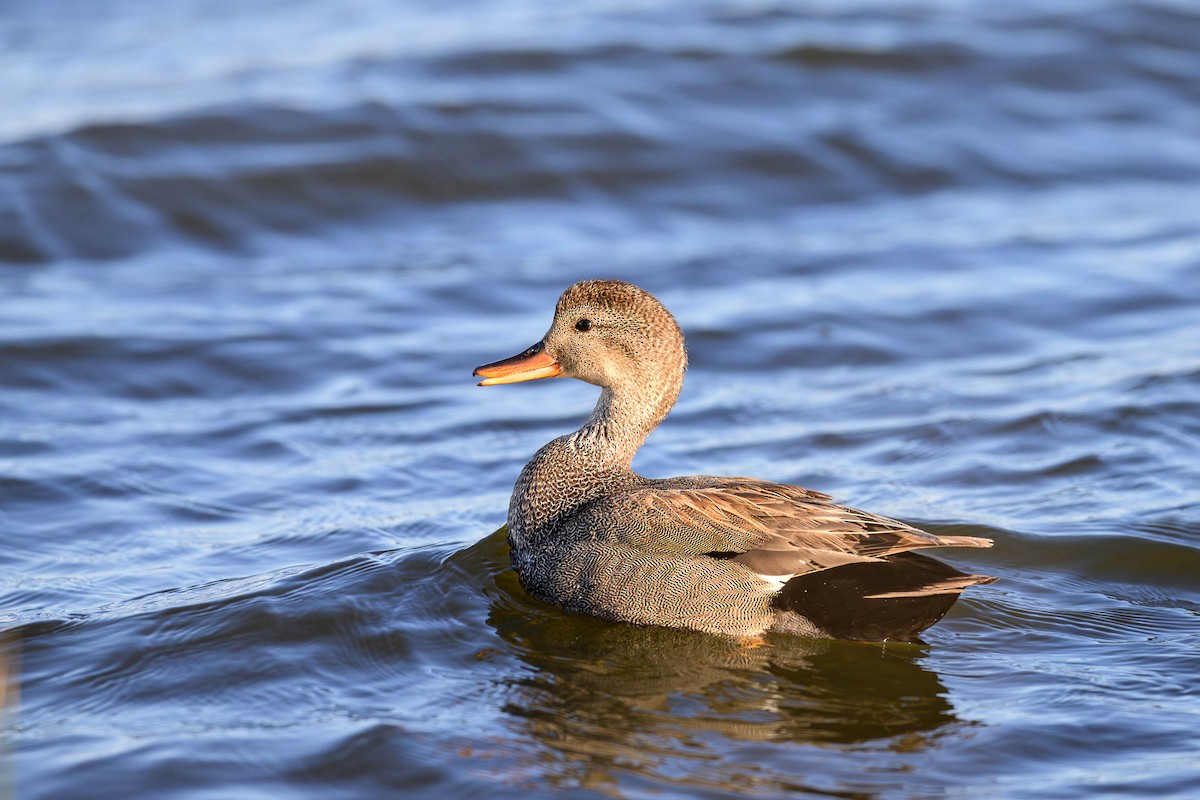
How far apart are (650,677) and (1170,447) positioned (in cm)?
386

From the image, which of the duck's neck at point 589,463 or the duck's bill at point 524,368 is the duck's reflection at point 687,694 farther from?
the duck's bill at point 524,368

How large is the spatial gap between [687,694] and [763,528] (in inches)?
27.3

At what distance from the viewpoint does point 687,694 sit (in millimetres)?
5387

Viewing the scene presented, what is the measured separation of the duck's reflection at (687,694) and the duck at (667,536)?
102 millimetres

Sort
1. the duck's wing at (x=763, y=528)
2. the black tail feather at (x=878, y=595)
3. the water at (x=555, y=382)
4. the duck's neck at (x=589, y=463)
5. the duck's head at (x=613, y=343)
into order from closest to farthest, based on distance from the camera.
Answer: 1. the water at (x=555, y=382)
2. the black tail feather at (x=878, y=595)
3. the duck's wing at (x=763, y=528)
4. the duck's neck at (x=589, y=463)
5. the duck's head at (x=613, y=343)

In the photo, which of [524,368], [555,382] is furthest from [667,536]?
[555,382]

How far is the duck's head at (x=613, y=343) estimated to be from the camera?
6.53 metres

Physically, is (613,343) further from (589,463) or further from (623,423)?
(589,463)

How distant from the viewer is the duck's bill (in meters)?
6.61

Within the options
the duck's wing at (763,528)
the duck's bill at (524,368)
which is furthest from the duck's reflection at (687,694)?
the duck's bill at (524,368)

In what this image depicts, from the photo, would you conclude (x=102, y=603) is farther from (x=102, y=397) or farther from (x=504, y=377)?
(x=102, y=397)

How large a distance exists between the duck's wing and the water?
0.40 meters

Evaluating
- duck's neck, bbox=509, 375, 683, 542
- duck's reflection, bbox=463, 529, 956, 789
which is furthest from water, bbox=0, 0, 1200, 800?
duck's neck, bbox=509, 375, 683, 542

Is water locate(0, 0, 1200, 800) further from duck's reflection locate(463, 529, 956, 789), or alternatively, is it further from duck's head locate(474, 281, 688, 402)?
duck's head locate(474, 281, 688, 402)
